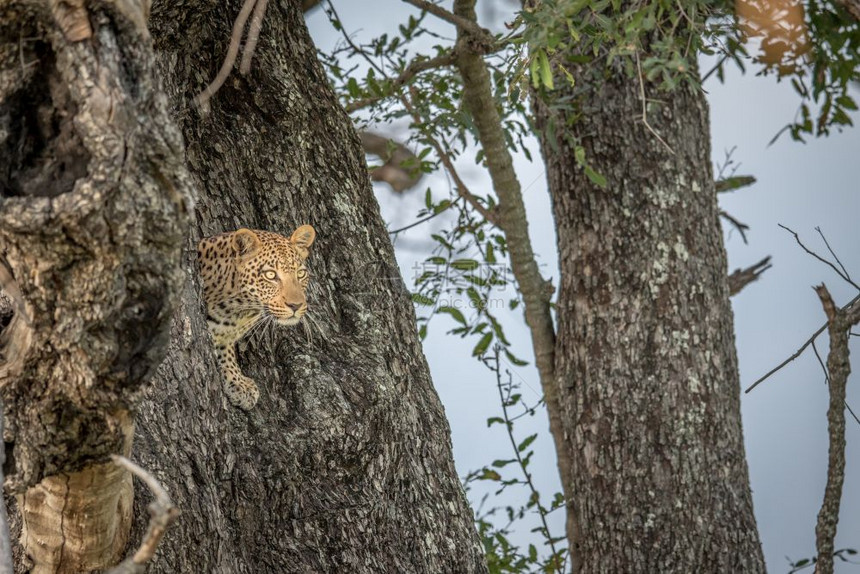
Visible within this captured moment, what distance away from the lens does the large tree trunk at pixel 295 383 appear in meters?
3.03

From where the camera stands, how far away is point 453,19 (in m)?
4.51

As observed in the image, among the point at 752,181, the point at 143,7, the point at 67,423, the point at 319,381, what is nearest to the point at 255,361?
the point at 319,381

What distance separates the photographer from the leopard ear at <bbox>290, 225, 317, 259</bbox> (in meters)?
3.73

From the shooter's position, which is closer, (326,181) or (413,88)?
(326,181)

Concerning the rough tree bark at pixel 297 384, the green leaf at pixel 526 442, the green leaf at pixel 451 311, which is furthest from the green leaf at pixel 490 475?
the rough tree bark at pixel 297 384

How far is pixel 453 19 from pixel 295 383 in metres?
1.88

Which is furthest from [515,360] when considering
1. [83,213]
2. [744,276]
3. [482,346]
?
[83,213]

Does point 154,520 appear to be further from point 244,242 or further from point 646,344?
point 646,344

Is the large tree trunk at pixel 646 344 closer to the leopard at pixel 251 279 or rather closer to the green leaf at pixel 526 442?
the green leaf at pixel 526 442

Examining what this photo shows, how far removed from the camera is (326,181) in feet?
12.7

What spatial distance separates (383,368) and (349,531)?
0.58 metres

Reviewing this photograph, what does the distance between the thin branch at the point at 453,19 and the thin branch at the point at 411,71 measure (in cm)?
28

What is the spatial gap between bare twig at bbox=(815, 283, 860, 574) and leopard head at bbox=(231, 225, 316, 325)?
191 cm

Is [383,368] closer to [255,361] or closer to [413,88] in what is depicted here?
[255,361]
